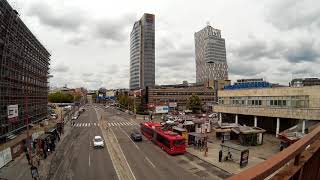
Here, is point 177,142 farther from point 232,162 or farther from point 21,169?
point 21,169

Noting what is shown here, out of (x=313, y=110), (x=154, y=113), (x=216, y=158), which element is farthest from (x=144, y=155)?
(x=154, y=113)

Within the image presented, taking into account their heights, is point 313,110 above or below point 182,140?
above

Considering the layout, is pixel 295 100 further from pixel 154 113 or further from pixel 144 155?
pixel 154 113

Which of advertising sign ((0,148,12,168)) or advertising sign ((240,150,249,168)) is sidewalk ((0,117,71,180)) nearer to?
advertising sign ((0,148,12,168))

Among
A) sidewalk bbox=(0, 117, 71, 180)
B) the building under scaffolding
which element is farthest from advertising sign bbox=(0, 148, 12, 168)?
the building under scaffolding

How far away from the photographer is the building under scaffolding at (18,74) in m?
47.6

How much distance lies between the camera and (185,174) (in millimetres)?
29750

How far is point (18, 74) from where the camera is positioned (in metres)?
59.5

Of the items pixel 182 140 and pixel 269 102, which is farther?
pixel 269 102

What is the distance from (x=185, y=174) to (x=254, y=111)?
3357 centimetres

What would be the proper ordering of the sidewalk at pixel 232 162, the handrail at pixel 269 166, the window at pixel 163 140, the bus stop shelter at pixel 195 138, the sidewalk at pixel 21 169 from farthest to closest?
the bus stop shelter at pixel 195 138
the window at pixel 163 140
the sidewalk at pixel 232 162
the sidewalk at pixel 21 169
the handrail at pixel 269 166

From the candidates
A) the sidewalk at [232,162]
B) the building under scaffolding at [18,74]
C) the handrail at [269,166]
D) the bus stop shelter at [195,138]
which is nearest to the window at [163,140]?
the sidewalk at [232,162]

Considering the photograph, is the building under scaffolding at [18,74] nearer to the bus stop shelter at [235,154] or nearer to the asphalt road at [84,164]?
the asphalt road at [84,164]

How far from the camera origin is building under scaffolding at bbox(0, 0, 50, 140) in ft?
156
